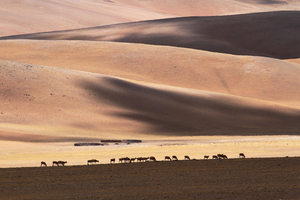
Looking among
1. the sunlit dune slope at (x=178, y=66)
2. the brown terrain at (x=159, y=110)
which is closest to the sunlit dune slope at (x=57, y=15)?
the brown terrain at (x=159, y=110)

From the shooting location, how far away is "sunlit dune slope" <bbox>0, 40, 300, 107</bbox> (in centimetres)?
6506

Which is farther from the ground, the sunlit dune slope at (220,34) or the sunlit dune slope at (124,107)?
the sunlit dune slope at (220,34)

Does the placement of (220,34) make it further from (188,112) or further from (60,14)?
(60,14)

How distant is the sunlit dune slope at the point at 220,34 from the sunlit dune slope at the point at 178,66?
71.7 feet

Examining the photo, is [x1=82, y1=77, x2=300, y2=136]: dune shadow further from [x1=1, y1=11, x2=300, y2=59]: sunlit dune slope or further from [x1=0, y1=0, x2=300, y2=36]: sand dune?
[x1=0, y1=0, x2=300, y2=36]: sand dune

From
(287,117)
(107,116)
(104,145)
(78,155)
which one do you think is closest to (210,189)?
(78,155)

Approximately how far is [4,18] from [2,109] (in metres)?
112

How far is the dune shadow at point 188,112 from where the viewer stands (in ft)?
152

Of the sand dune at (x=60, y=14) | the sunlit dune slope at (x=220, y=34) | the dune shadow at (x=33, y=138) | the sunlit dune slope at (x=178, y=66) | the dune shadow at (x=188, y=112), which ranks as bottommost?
the dune shadow at (x=33, y=138)

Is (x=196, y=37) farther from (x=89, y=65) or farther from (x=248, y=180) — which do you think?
(x=248, y=180)

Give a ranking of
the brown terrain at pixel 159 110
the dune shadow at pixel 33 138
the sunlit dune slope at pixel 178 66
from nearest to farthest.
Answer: the brown terrain at pixel 159 110
the dune shadow at pixel 33 138
the sunlit dune slope at pixel 178 66

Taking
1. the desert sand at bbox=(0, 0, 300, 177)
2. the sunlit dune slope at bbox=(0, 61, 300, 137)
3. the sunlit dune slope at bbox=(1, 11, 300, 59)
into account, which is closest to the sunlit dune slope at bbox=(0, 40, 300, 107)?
the desert sand at bbox=(0, 0, 300, 177)

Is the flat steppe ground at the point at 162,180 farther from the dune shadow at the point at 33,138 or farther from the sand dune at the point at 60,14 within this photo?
the sand dune at the point at 60,14

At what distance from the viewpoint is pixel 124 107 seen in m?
48.9
